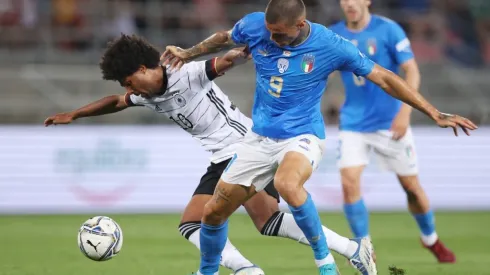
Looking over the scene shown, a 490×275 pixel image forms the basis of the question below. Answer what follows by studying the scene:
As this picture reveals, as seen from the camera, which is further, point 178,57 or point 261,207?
point 261,207

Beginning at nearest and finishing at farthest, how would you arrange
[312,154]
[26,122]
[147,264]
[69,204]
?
1. [312,154]
2. [147,264]
3. [69,204]
4. [26,122]

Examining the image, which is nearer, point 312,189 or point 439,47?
point 312,189

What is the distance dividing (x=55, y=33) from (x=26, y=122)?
1.78m

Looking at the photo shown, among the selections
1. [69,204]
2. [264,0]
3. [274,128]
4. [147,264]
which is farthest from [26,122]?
[274,128]

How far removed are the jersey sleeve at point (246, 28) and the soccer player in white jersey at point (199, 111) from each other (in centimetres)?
13

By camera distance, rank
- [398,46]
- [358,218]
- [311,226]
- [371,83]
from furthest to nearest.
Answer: [371,83] → [398,46] → [358,218] → [311,226]

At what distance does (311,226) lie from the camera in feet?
21.3

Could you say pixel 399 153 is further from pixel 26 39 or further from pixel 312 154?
pixel 26 39

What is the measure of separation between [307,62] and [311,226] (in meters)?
1.15

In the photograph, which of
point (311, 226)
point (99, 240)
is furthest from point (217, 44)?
point (99, 240)

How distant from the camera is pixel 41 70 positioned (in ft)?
52.2

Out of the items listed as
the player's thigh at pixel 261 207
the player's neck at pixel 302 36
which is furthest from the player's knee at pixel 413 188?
the player's neck at pixel 302 36

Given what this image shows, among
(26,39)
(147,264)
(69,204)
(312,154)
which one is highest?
(312,154)

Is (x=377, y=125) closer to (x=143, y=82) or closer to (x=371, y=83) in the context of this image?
(x=371, y=83)
